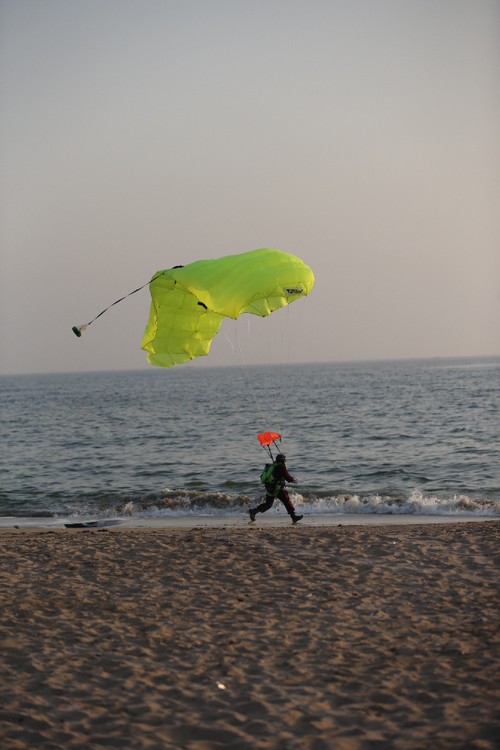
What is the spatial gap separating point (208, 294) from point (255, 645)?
674cm

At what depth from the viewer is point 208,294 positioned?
12977 mm

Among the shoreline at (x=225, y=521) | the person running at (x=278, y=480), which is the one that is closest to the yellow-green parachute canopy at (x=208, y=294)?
the person running at (x=278, y=480)

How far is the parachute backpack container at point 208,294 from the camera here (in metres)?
12.7

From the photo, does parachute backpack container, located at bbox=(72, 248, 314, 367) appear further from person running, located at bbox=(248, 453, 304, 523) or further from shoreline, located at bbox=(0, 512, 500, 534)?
shoreline, located at bbox=(0, 512, 500, 534)

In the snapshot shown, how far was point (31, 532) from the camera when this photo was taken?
51.3 ft

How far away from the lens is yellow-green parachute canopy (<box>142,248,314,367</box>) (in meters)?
12.7

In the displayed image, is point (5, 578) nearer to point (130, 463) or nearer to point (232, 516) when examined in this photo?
point (232, 516)

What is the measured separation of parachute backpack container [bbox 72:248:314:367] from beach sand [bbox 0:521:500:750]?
398 centimetres

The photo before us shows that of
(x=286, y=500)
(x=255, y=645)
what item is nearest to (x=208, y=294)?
(x=286, y=500)

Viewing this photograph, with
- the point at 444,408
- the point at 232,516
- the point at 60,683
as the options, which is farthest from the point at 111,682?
the point at 444,408

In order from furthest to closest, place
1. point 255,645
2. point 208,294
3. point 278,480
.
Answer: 1. point 278,480
2. point 208,294
3. point 255,645

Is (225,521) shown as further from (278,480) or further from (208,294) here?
(208,294)

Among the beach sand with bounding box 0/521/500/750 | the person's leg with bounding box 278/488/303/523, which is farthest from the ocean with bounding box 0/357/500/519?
the beach sand with bounding box 0/521/500/750

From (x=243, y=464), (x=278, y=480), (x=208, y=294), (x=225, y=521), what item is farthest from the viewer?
(x=243, y=464)
